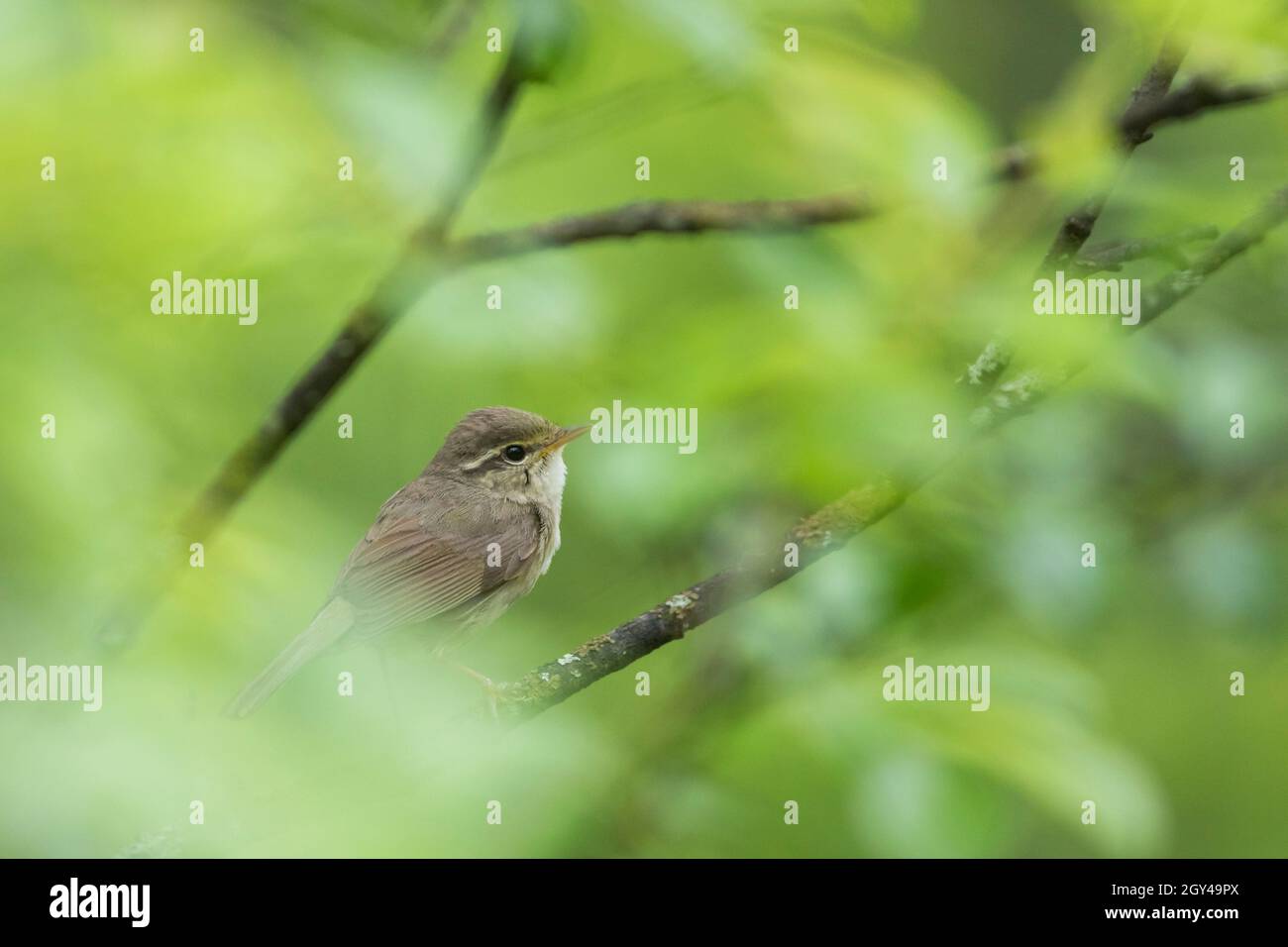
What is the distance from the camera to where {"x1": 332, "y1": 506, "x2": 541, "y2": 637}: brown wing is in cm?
379

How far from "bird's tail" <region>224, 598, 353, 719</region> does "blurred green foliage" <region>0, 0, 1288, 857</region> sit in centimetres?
4

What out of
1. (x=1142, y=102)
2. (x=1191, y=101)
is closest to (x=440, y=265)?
(x=1142, y=102)

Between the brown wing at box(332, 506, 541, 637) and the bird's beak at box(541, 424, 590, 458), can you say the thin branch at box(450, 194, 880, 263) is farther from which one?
the brown wing at box(332, 506, 541, 637)

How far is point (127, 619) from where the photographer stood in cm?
313

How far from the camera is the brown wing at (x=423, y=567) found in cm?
379

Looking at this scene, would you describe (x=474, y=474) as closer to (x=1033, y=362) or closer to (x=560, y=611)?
(x=560, y=611)

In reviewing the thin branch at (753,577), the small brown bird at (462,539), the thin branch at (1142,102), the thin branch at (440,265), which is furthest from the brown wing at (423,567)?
the thin branch at (1142,102)

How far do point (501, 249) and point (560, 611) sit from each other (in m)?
1.18

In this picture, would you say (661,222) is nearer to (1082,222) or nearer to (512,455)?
(1082,222)

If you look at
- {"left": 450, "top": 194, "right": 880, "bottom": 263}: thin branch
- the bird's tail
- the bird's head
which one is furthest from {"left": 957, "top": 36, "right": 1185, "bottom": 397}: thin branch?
the bird's tail

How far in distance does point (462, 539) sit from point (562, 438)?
1.38 ft

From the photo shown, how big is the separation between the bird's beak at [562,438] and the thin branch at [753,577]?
113 centimetres

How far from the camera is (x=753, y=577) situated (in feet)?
9.44

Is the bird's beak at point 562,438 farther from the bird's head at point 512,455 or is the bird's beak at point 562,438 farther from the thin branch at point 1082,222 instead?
the thin branch at point 1082,222
